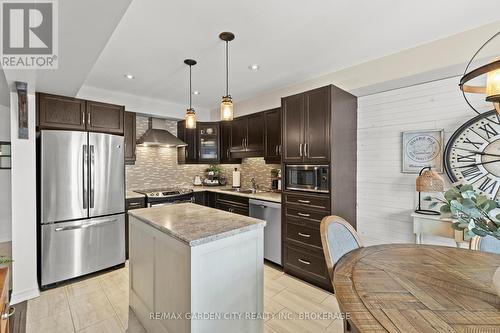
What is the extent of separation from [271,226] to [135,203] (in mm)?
2067

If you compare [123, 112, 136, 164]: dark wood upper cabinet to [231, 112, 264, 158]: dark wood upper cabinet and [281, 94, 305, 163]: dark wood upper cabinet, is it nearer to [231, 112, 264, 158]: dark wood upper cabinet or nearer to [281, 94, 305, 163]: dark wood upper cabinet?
[231, 112, 264, 158]: dark wood upper cabinet

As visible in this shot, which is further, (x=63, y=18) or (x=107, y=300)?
(x=107, y=300)

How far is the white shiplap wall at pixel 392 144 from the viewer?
2.49 meters

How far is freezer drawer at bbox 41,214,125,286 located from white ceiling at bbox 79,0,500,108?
197 cm

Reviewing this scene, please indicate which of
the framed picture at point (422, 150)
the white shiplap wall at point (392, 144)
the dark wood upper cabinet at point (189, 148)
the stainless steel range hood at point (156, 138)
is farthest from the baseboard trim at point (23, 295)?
the framed picture at point (422, 150)

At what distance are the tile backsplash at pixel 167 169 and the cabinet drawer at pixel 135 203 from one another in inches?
30.0

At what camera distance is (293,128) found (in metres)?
2.99

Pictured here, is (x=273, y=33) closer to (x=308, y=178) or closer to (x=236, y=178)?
(x=308, y=178)

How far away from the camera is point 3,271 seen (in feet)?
4.43

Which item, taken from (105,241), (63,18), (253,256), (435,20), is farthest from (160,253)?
(435,20)

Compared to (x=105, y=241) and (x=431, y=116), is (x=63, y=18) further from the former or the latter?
(x=431, y=116)

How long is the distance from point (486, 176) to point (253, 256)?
8.07 feet

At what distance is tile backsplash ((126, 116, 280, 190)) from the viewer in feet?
13.9

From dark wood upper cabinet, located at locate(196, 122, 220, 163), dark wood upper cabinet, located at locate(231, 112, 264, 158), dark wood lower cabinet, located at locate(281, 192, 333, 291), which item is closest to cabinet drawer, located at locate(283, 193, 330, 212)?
dark wood lower cabinet, located at locate(281, 192, 333, 291)
